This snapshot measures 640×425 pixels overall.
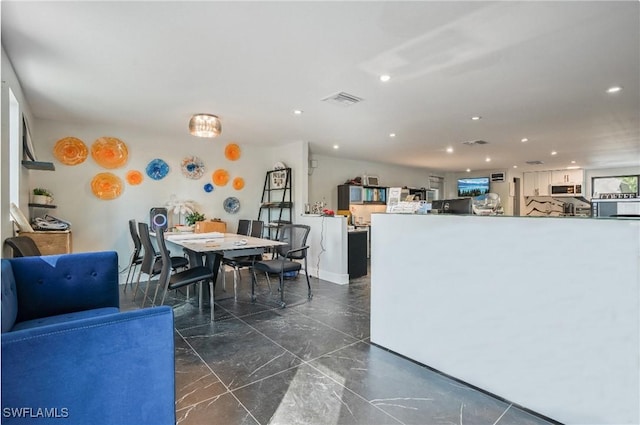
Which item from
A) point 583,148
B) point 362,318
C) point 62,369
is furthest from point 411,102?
point 583,148

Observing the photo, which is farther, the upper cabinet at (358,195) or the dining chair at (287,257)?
the upper cabinet at (358,195)

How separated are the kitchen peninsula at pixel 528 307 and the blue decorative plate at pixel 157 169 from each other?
408cm

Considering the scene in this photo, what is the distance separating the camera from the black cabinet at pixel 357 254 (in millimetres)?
5121

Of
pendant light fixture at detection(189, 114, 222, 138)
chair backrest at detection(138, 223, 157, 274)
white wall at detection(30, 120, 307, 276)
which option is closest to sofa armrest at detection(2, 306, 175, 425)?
chair backrest at detection(138, 223, 157, 274)

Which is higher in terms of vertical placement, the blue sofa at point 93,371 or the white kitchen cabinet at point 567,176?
the white kitchen cabinet at point 567,176

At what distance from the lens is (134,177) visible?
487 centimetres

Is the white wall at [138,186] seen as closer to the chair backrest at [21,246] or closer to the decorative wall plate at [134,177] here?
the decorative wall plate at [134,177]

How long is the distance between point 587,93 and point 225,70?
3.51m

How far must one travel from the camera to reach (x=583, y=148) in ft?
19.9

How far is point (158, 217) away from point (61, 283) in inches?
108

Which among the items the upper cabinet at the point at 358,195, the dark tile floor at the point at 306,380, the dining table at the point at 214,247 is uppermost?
the upper cabinet at the point at 358,195

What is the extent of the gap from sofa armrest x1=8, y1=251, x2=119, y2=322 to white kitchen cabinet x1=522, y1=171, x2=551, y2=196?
1072 centimetres

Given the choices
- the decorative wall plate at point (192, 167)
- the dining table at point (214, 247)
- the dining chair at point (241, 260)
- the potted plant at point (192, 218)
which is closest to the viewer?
the dining table at point (214, 247)

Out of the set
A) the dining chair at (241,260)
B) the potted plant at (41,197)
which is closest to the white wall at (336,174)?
the dining chair at (241,260)
